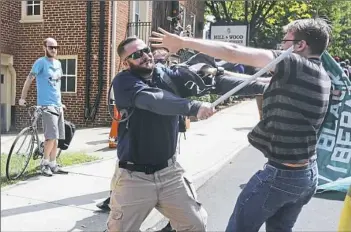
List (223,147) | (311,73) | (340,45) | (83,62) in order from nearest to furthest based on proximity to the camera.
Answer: (311,73)
(83,62)
(340,45)
(223,147)

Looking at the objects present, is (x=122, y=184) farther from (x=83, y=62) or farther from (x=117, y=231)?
(x=83, y=62)

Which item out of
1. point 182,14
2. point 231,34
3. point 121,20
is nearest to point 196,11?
point 182,14

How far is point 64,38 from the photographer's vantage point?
2172mm

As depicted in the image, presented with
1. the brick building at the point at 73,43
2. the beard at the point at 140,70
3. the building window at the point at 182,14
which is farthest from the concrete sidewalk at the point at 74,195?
the building window at the point at 182,14

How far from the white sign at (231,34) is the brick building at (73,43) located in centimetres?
35

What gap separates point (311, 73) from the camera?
204cm

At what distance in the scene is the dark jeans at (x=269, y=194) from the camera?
7.07 feet

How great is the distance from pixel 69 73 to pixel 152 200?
75 centimetres

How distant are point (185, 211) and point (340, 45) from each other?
2.53m

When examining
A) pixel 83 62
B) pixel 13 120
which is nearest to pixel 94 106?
pixel 83 62

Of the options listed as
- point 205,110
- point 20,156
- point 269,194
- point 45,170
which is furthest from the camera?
point 45,170

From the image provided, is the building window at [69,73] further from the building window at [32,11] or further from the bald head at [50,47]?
the building window at [32,11]

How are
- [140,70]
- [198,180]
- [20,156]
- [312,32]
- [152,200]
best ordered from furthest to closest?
[198,180], [20,156], [152,200], [140,70], [312,32]

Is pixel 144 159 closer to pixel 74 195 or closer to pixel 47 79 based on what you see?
pixel 47 79
